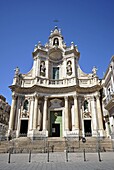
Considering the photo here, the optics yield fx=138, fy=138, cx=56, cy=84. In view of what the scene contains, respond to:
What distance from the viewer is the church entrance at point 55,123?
76.8ft

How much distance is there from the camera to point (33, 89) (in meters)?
24.3

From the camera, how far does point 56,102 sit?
25047mm

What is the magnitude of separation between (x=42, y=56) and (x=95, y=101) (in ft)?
44.8

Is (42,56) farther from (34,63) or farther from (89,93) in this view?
(89,93)

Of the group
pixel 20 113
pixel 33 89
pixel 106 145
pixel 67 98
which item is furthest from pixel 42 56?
pixel 106 145

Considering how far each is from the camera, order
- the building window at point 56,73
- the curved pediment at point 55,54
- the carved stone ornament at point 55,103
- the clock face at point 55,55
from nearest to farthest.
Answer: the carved stone ornament at point 55,103 → the building window at point 56,73 → the curved pediment at point 55,54 → the clock face at point 55,55

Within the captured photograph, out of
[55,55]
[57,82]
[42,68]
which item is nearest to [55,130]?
[57,82]

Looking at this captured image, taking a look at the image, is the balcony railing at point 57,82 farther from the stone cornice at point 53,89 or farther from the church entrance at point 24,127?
the church entrance at point 24,127

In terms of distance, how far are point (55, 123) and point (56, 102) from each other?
3679 mm

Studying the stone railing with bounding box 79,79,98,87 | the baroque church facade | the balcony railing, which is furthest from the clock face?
the stone railing with bounding box 79,79,98,87

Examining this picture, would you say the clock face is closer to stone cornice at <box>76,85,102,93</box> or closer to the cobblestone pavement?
stone cornice at <box>76,85,102,93</box>

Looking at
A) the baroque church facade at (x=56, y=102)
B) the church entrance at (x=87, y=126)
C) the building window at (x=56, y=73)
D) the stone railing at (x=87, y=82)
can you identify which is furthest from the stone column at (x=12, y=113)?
the stone railing at (x=87, y=82)

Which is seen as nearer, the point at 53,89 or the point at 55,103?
the point at 53,89

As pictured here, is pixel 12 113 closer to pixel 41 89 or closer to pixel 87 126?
pixel 41 89
